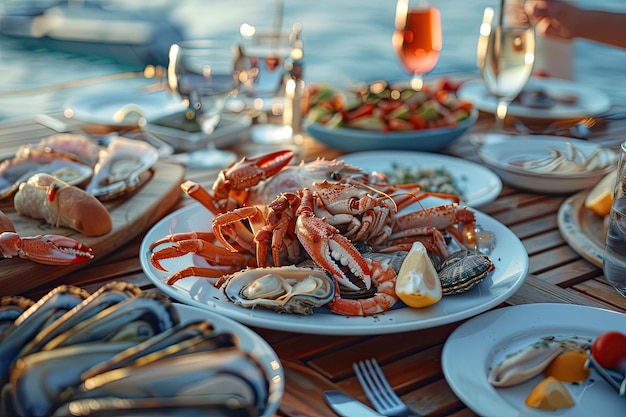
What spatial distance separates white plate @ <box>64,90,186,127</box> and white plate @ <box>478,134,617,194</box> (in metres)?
1.09

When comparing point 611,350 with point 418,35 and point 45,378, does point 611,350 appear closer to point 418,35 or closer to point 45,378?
point 45,378

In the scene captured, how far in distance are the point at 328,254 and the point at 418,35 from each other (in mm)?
1614

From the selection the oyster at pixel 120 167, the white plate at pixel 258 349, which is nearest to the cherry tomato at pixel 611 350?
the white plate at pixel 258 349

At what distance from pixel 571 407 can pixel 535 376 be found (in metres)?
0.07

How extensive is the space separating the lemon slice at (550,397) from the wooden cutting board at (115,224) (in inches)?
37.0

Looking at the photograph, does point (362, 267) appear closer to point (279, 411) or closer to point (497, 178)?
point (279, 411)

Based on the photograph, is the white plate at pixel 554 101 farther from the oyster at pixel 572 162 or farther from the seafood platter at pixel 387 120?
the oyster at pixel 572 162

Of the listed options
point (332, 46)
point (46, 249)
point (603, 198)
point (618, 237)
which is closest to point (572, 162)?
point (603, 198)

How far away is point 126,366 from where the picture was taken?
2.43 ft

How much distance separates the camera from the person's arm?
107 inches

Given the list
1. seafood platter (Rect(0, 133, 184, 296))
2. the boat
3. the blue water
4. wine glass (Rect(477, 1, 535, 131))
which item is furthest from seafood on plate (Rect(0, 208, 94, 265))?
the boat

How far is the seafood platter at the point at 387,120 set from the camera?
6.98ft

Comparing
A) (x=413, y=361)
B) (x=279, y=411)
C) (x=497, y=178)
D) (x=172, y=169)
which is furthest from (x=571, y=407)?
(x=172, y=169)

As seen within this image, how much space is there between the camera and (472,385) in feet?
3.10
